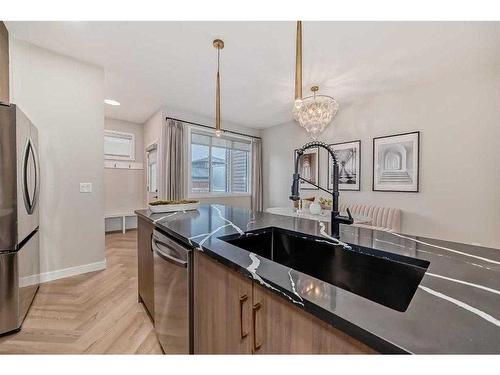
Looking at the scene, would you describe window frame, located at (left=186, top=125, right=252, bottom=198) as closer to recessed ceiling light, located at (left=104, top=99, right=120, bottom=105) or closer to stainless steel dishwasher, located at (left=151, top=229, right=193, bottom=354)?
recessed ceiling light, located at (left=104, top=99, right=120, bottom=105)

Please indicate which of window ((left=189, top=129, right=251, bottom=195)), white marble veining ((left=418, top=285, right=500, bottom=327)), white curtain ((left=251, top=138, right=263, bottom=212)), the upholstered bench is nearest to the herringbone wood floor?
white marble veining ((left=418, top=285, right=500, bottom=327))

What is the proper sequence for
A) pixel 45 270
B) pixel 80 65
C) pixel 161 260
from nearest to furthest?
pixel 161 260
pixel 45 270
pixel 80 65

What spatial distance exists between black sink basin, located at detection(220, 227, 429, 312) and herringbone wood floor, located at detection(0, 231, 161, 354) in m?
1.03

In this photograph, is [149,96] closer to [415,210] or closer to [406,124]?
[406,124]

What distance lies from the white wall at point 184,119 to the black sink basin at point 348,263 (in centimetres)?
358

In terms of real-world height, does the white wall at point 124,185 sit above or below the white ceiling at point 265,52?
below

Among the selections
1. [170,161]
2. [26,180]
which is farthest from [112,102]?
[26,180]

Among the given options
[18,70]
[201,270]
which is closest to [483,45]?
[201,270]

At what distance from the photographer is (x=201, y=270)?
3.41 feet

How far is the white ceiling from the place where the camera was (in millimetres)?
2109

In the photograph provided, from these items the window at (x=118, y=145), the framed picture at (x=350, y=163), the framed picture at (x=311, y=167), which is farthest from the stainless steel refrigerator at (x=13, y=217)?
the framed picture at (x=311, y=167)

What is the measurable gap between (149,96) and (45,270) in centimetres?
279

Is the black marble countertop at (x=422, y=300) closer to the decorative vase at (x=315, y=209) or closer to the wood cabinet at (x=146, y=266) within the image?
A: the wood cabinet at (x=146, y=266)

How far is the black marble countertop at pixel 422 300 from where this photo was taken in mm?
413
